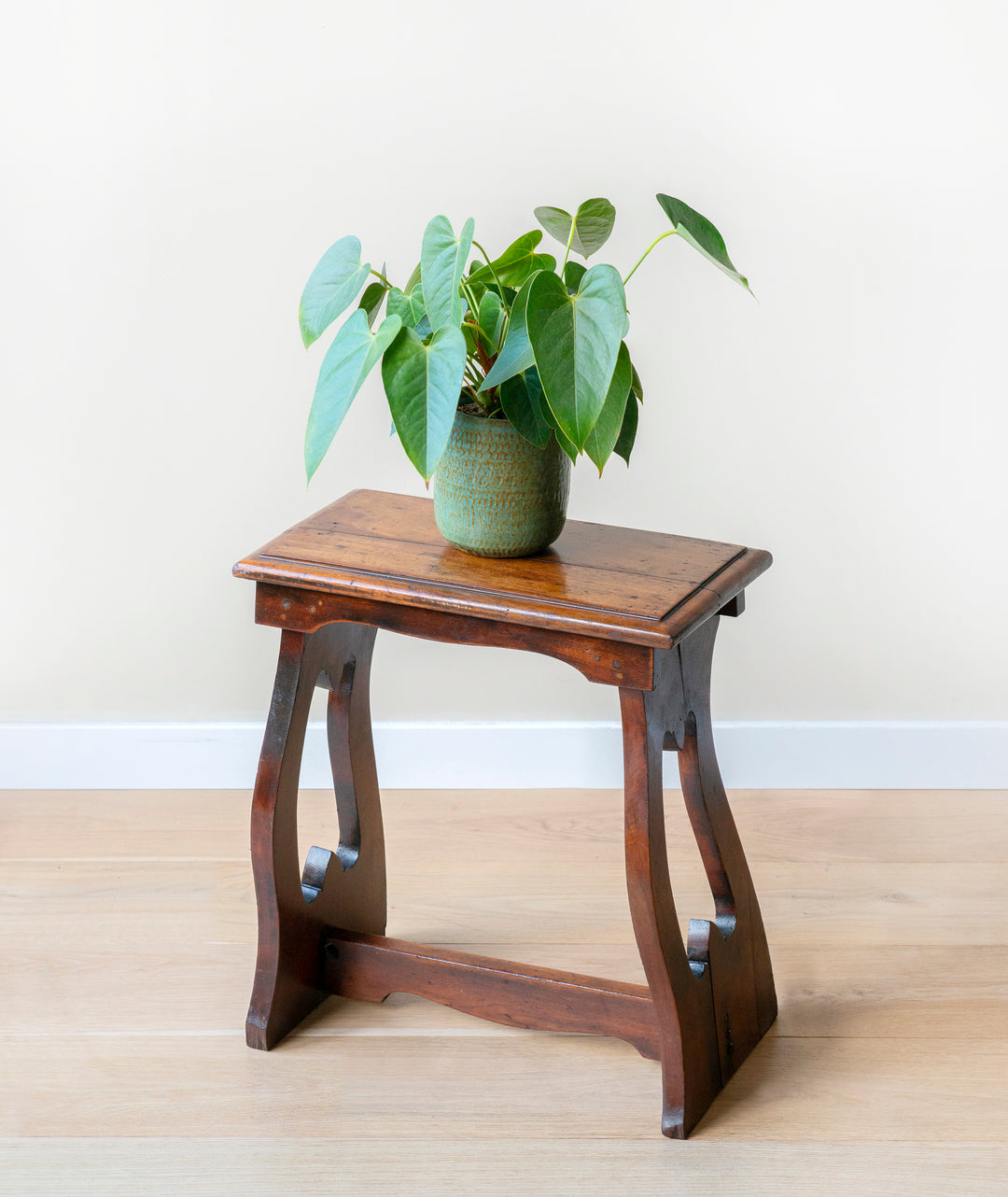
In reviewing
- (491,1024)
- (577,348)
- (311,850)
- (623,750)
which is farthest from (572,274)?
(491,1024)

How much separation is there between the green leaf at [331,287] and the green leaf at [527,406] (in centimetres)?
17

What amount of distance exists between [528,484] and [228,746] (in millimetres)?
954

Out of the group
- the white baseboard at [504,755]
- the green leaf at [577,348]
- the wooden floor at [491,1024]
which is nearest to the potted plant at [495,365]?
the green leaf at [577,348]

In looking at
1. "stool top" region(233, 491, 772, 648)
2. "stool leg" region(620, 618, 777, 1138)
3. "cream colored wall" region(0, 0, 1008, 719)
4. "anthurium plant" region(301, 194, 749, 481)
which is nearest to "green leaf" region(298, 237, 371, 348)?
"anthurium plant" region(301, 194, 749, 481)

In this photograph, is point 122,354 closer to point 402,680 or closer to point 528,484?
point 402,680

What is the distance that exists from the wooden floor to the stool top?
54 centimetres

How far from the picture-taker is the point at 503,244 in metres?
1.86

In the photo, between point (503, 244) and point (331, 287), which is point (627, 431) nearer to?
point (331, 287)

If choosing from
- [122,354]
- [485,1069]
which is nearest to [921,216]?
[122,354]

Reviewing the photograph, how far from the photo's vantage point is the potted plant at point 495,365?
3.76 feet

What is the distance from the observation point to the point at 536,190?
1.85 m

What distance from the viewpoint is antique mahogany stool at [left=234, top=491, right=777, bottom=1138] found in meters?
1.27

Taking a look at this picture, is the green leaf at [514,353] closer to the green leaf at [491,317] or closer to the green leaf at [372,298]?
the green leaf at [491,317]

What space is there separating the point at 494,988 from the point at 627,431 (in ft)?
2.07
